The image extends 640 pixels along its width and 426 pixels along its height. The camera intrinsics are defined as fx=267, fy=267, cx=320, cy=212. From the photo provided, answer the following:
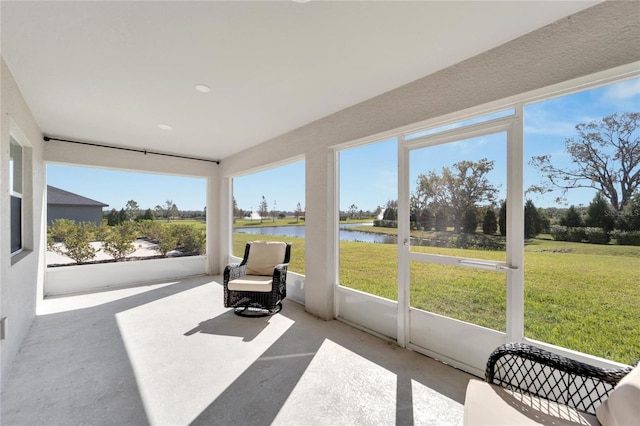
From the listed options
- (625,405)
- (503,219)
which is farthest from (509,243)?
(625,405)

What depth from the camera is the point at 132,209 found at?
544 cm

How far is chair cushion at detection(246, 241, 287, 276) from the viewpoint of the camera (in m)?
4.08

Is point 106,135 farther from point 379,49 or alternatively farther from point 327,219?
point 379,49

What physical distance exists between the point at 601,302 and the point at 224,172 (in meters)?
5.98

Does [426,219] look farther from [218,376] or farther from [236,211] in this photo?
[236,211]

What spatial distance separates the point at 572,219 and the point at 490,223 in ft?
1.67

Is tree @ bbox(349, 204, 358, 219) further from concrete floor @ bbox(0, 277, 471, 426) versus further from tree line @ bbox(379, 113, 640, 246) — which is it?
concrete floor @ bbox(0, 277, 471, 426)

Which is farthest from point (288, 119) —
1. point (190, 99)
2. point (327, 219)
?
point (327, 219)

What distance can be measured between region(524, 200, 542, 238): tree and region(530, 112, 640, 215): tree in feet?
0.51

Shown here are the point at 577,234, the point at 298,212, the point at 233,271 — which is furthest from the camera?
the point at 298,212

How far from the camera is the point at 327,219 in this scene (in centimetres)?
353

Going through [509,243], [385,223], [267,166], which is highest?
[267,166]

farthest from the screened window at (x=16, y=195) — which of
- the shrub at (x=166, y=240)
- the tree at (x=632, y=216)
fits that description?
the tree at (x=632, y=216)

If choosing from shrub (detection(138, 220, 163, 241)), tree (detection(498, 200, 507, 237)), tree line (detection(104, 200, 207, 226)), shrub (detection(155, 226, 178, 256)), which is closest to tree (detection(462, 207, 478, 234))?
tree (detection(498, 200, 507, 237))
